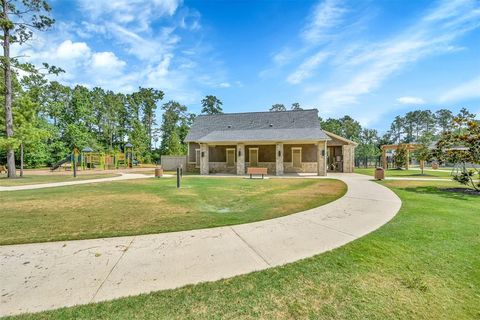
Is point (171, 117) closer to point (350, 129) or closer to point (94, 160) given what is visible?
point (94, 160)

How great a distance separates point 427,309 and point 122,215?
6763 millimetres

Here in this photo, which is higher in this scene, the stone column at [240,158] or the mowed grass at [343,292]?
the stone column at [240,158]

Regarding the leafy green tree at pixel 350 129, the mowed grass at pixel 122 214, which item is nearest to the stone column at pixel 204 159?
the mowed grass at pixel 122 214

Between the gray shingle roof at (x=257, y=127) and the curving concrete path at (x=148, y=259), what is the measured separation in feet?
52.5

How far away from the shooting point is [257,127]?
85.9ft

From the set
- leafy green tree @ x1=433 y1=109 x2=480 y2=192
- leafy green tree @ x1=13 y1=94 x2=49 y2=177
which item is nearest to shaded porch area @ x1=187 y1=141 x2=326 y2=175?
leafy green tree @ x1=433 y1=109 x2=480 y2=192

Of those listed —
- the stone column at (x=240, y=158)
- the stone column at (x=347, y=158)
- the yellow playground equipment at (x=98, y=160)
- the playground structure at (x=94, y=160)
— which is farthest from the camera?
the yellow playground equipment at (x=98, y=160)

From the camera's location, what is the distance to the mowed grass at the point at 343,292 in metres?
2.43

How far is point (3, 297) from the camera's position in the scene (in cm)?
269

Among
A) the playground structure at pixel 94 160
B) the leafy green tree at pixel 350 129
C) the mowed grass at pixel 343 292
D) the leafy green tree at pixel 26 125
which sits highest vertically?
the leafy green tree at pixel 350 129

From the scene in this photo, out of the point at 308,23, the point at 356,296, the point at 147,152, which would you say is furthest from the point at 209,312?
the point at 147,152

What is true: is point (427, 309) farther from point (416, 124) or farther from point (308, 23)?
point (416, 124)

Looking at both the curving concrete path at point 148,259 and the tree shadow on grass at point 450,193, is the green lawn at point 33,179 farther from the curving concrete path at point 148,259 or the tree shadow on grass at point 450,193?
the tree shadow on grass at point 450,193

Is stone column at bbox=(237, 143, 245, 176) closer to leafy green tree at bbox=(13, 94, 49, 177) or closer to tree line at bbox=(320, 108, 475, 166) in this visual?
leafy green tree at bbox=(13, 94, 49, 177)
